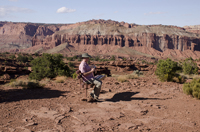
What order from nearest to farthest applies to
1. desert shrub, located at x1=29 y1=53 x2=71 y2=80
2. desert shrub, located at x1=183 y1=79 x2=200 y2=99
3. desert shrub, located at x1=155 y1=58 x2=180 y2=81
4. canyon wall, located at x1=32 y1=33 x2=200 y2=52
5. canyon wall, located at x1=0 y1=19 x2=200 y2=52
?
desert shrub, located at x1=183 y1=79 x2=200 y2=99
desert shrub, located at x1=155 y1=58 x2=180 y2=81
desert shrub, located at x1=29 y1=53 x2=71 y2=80
canyon wall, located at x1=32 y1=33 x2=200 y2=52
canyon wall, located at x1=0 y1=19 x2=200 y2=52

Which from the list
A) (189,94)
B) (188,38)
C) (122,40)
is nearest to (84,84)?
(189,94)

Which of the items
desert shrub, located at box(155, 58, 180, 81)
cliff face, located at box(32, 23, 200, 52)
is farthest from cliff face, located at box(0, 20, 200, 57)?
desert shrub, located at box(155, 58, 180, 81)

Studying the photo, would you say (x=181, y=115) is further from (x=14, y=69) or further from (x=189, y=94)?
(x=14, y=69)

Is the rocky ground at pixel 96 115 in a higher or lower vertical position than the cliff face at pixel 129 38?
lower

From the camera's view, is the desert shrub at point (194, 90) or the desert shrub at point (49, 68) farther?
the desert shrub at point (49, 68)

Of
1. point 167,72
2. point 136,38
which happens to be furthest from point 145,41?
point 167,72

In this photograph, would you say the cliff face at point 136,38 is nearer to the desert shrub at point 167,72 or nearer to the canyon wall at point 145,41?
the canyon wall at point 145,41

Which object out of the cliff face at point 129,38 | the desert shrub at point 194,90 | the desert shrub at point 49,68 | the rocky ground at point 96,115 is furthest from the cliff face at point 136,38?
the rocky ground at point 96,115

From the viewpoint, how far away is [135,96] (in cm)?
739

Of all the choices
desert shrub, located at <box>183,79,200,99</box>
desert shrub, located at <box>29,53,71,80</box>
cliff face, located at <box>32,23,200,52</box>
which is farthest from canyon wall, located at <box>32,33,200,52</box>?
desert shrub, located at <box>183,79,200,99</box>

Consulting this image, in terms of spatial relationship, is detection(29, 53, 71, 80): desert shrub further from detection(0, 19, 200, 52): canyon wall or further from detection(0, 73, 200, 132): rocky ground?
detection(0, 19, 200, 52): canyon wall

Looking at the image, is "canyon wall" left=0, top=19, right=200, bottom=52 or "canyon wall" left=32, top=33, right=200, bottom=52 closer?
"canyon wall" left=32, top=33, right=200, bottom=52

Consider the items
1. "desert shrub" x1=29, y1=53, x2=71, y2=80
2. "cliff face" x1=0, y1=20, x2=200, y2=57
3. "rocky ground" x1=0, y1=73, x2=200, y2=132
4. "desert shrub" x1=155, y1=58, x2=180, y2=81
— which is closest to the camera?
"rocky ground" x1=0, y1=73, x2=200, y2=132

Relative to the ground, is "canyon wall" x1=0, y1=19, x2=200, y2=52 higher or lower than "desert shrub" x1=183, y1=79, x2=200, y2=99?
higher
